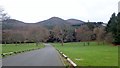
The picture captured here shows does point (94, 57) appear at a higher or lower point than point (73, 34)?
higher

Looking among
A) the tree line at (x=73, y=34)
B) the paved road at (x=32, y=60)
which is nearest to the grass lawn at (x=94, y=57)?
the paved road at (x=32, y=60)

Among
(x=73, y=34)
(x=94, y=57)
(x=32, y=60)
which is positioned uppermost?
(x=32, y=60)

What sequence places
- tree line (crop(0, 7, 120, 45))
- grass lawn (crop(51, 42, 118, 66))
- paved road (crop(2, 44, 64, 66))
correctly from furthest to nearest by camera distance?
1. tree line (crop(0, 7, 120, 45))
2. grass lawn (crop(51, 42, 118, 66))
3. paved road (crop(2, 44, 64, 66))

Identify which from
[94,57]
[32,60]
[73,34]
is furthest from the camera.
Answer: [73,34]

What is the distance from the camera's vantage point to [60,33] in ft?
484

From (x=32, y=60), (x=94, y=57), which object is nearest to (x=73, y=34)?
(x=94, y=57)

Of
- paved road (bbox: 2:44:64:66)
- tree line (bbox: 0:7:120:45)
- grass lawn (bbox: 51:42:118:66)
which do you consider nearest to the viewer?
paved road (bbox: 2:44:64:66)

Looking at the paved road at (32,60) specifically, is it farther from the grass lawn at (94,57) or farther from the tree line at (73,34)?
the tree line at (73,34)

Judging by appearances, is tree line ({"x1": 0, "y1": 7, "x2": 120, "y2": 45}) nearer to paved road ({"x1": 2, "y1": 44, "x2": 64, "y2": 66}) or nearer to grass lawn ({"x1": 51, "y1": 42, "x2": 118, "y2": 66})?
grass lawn ({"x1": 51, "y1": 42, "x2": 118, "y2": 66})

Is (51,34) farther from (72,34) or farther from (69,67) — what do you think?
(69,67)

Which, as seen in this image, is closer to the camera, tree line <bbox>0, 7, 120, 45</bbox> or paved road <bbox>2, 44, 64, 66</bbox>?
paved road <bbox>2, 44, 64, 66</bbox>

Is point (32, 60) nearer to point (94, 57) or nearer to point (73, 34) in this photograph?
point (94, 57)

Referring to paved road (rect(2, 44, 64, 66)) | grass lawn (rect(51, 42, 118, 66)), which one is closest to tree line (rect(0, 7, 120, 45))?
grass lawn (rect(51, 42, 118, 66))

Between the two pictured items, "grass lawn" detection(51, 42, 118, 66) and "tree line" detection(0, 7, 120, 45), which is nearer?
"grass lawn" detection(51, 42, 118, 66)
